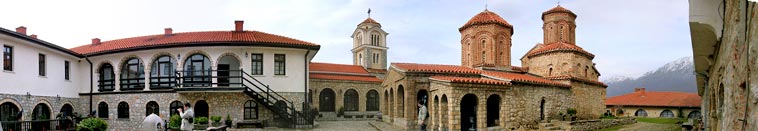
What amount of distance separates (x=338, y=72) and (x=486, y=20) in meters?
13.4

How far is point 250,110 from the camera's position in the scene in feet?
67.1

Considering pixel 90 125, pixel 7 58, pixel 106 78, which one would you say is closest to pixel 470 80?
pixel 90 125

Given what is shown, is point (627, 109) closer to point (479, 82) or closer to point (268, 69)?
point (479, 82)

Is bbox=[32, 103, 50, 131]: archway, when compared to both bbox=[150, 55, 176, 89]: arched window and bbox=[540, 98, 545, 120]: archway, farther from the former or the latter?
bbox=[540, 98, 545, 120]: archway

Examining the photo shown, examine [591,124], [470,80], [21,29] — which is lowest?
[591,124]

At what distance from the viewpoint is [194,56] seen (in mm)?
20406

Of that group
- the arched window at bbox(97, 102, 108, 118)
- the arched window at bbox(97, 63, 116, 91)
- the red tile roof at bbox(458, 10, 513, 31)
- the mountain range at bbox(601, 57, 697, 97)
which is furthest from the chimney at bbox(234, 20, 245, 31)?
the mountain range at bbox(601, 57, 697, 97)

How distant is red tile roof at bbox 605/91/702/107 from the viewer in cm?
3662

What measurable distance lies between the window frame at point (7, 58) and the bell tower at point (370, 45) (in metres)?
31.7

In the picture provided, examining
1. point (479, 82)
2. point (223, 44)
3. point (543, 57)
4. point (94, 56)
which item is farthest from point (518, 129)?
point (94, 56)

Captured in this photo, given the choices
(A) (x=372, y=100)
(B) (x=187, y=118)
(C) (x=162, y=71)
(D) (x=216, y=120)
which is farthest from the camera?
(A) (x=372, y=100)

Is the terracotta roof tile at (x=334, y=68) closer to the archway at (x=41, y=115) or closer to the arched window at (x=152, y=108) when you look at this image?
the arched window at (x=152, y=108)

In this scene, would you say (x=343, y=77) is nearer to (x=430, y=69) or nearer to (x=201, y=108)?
(x=201, y=108)

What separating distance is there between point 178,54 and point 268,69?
3753 millimetres
